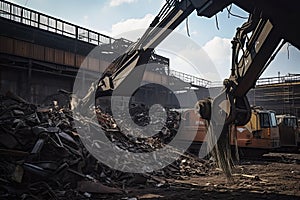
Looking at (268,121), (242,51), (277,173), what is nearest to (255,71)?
(242,51)

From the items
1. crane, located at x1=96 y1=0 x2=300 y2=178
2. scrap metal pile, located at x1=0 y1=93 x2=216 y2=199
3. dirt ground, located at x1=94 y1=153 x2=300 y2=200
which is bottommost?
dirt ground, located at x1=94 y1=153 x2=300 y2=200

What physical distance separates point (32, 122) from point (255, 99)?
2505 centimetres

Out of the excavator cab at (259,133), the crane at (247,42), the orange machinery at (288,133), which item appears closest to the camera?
the crane at (247,42)

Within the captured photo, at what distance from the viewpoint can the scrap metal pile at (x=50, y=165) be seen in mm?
6691

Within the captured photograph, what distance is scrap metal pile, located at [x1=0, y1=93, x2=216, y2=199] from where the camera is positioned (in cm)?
669

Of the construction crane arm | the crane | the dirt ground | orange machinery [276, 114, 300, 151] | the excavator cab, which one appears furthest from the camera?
orange machinery [276, 114, 300, 151]

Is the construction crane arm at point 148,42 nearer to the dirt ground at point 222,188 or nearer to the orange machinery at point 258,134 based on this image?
the dirt ground at point 222,188

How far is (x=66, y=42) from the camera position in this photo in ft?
71.8

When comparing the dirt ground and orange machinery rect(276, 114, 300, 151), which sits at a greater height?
orange machinery rect(276, 114, 300, 151)

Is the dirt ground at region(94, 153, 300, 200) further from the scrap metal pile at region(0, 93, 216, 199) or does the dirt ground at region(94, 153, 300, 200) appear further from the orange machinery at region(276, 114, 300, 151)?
the orange machinery at region(276, 114, 300, 151)

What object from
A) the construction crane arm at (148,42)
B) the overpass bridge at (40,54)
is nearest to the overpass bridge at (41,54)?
the overpass bridge at (40,54)

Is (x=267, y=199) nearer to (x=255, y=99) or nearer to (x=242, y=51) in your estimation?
(x=242, y=51)

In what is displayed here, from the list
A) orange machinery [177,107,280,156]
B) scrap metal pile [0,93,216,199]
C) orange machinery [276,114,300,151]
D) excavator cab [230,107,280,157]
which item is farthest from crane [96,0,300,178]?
orange machinery [276,114,300,151]

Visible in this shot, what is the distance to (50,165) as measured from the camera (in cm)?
721
